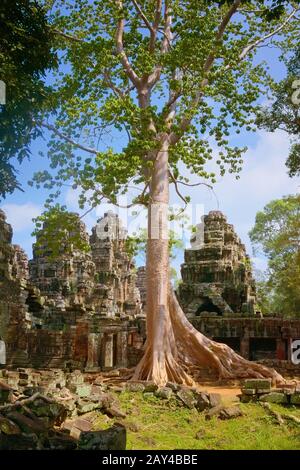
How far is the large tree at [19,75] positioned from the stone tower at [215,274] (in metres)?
13.3

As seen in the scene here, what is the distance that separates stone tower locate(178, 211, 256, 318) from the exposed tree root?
8.42m

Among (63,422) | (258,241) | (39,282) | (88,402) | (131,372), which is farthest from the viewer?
(258,241)

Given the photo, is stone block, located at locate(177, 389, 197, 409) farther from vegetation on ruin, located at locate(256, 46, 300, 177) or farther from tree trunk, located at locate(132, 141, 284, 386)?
vegetation on ruin, located at locate(256, 46, 300, 177)

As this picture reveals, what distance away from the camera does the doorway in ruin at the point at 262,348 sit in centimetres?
2055

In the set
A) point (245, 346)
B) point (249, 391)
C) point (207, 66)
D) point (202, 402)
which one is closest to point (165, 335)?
point (249, 391)

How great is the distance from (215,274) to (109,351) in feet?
28.5

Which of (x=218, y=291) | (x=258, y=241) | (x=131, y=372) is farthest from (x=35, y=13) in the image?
(x=258, y=241)

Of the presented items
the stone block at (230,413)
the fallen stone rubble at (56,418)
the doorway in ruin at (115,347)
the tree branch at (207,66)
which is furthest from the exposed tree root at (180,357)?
the tree branch at (207,66)

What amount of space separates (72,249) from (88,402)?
75.6 feet

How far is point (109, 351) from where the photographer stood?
17734mm

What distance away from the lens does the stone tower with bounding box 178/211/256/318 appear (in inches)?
938

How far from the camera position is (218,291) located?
24.0 m

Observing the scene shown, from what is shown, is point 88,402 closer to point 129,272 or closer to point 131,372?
point 131,372

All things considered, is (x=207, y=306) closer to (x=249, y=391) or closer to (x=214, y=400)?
(x=249, y=391)
